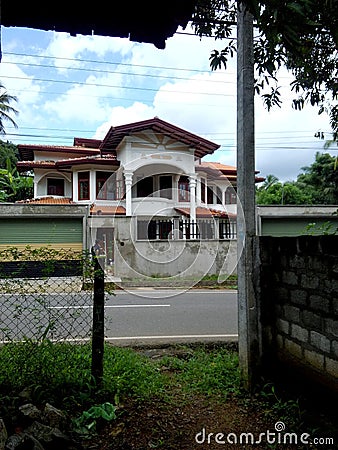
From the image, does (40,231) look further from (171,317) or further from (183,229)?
(171,317)

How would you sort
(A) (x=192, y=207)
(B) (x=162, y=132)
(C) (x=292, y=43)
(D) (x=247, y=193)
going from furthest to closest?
(A) (x=192, y=207)
(B) (x=162, y=132)
(D) (x=247, y=193)
(C) (x=292, y=43)

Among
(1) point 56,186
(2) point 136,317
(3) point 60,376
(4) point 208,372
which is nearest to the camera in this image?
(3) point 60,376

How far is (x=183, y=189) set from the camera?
53.0 feet

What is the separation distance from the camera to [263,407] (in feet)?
8.56

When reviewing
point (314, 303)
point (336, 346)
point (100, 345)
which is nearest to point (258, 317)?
point (314, 303)

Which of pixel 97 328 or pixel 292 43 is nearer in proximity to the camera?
pixel 292 43

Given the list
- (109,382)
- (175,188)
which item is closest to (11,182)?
(109,382)

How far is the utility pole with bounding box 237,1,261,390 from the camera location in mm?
2869

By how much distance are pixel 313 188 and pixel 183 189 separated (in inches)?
462

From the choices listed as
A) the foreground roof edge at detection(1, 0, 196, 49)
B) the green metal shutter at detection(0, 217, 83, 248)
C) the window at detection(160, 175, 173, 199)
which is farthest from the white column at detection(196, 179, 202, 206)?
the foreground roof edge at detection(1, 0, 196, 49)

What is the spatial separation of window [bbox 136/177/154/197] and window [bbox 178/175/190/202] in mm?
1293

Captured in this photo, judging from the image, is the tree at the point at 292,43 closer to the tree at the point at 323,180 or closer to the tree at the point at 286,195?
the tree at the point at 323,180

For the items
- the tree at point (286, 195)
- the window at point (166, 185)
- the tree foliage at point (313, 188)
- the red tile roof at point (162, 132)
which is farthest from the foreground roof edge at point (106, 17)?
the tree at point (286, 195)

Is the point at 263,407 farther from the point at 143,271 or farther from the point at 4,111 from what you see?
the point at 4,111
